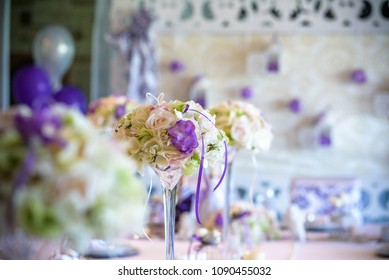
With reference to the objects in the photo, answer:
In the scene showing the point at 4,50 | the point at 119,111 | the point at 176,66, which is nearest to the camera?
the point at 119,111

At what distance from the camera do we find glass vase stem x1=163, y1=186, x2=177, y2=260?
4.85 feet

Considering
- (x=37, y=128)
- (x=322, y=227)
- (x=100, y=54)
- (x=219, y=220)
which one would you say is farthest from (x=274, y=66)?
(x=37, y=128)

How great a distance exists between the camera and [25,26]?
6180 millimetres

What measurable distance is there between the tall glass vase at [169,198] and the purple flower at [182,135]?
10 cm

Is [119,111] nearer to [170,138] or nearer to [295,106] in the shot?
[170,138]

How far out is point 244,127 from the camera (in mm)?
2070

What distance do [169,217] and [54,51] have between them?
416cm

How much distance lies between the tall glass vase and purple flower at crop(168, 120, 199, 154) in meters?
0.10

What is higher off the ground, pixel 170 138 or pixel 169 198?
pixel 170 138

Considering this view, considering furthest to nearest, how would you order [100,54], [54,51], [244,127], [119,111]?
[100,54]
[54,51]
[119,111]
[244,127]

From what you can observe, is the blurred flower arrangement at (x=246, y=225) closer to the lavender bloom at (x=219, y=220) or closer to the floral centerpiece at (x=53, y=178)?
the lavender bloom at (x=219, y=220)

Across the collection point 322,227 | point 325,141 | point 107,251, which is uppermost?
point 325,141

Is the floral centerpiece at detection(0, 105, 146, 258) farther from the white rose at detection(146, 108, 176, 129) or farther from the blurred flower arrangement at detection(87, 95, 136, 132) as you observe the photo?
the blurred flower arrangement at detection(87, 95, 136, 132)

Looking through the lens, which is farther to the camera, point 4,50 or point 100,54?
point 4,50
